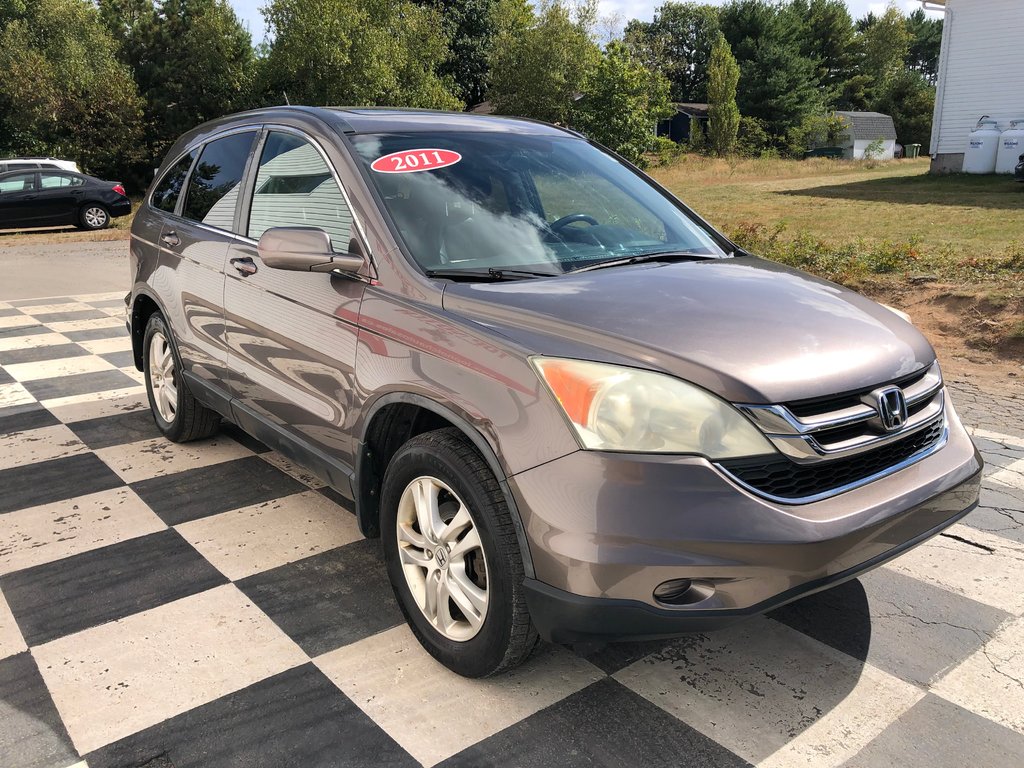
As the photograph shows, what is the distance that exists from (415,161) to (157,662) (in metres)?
1.91

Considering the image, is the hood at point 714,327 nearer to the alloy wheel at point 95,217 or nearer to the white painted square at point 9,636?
the white painted square at point 9,636

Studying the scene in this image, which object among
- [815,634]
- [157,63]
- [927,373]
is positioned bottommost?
[815,634]

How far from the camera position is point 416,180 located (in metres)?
3.02

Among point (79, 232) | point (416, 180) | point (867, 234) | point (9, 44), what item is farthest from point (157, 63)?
point (416, 180)

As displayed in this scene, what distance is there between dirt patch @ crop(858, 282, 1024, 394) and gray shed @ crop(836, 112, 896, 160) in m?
53.9

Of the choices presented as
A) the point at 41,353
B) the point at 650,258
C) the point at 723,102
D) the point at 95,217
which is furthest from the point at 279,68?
the point at 650,258

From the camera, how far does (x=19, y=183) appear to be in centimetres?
1758

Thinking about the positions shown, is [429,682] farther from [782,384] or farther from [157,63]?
[157,63]

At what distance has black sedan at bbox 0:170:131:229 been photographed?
17531mm

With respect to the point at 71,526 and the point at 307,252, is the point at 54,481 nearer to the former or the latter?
the point at 71,526

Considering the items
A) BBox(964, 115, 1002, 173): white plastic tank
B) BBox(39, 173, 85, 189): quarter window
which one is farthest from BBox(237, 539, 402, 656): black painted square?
BBox(964, 115, 1002, 173): white plastic tank

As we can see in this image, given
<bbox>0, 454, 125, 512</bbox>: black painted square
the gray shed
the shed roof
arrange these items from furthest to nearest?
the shed roof < the gray shed < <bbox>0, 454, 125, 512</bbox>: black painted square

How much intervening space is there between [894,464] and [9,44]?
40.7 meters

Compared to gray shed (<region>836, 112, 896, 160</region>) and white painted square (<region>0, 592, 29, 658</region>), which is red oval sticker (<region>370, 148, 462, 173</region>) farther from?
gray shed (<region>836, 112, 896, 160</region>)
